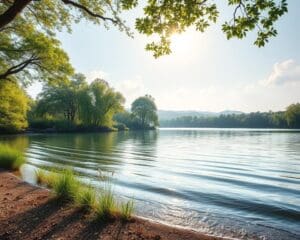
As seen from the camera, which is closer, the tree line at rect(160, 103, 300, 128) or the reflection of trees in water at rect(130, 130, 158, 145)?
the reflection of trees in water at rect(130, 130, 158, 145)

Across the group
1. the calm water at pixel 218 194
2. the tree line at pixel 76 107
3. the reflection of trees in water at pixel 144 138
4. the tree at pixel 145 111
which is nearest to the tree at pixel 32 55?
the calm water at pixel 218 194

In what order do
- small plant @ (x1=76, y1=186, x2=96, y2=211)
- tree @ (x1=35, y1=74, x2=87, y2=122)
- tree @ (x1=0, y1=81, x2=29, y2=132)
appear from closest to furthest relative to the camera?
small plant @ (x1=76, y1=186, x2=96, y2=211), tree @ (x1=0, y1=81, x2=29, y2=132), tree @ (x1=35, y1=74, x2=87, y2=122)

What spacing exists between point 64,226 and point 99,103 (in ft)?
253

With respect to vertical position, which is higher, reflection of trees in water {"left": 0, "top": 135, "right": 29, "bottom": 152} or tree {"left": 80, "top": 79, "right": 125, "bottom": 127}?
tree {"left": 80, "top": 79, "right": 125, "bottom": 127}

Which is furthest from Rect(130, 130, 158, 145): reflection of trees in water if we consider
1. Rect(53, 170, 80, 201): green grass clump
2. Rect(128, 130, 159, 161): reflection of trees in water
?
Rect(53, 170, 80, 201): green grass clump

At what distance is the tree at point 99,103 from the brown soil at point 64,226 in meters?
73.3

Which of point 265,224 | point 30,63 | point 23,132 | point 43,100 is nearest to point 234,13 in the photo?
point 265,224

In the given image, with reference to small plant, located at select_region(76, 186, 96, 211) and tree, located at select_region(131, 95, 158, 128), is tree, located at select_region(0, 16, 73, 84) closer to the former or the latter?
small plant, located at select_region(76, 186, 96, 211)

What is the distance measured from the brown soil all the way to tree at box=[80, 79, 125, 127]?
73279 millimetres

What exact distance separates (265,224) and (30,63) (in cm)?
1707

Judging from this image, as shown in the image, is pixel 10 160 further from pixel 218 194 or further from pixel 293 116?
pixel 293 116

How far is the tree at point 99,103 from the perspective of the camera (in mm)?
80062

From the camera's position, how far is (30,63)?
18578mm

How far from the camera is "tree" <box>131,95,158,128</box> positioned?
11338cm
